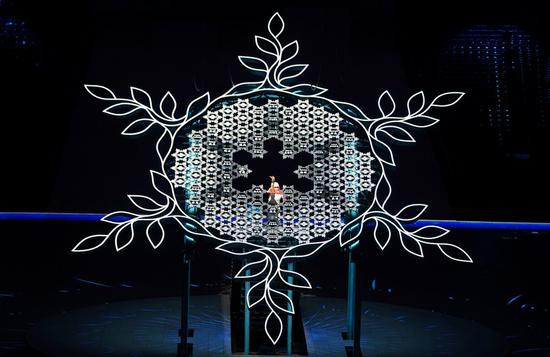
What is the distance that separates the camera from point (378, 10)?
26.6ft

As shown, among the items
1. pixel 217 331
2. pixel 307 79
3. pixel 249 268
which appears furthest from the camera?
pixel 307 79

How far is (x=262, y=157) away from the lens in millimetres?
3426

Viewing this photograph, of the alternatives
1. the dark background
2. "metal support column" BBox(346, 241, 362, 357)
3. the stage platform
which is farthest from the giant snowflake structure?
the dark background

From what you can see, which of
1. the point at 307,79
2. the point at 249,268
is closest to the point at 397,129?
the point at 249,268

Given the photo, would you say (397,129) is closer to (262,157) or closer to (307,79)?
(262,157)

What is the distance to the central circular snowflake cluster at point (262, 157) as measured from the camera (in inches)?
135

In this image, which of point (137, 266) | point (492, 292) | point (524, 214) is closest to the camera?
point (492, 292)

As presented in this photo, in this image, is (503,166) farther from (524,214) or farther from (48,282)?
(48,282)

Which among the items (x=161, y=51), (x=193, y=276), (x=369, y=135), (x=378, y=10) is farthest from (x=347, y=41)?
(x=369, y=135)

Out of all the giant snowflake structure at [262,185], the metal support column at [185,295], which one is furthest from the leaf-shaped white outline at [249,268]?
the metal support column at [185,295]

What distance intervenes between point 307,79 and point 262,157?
15.5 ft

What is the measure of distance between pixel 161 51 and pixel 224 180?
17.4 ft

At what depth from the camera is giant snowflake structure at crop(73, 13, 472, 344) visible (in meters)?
3.42

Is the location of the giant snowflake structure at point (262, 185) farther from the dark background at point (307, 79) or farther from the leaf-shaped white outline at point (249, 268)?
the dark background at point (307, 79)
